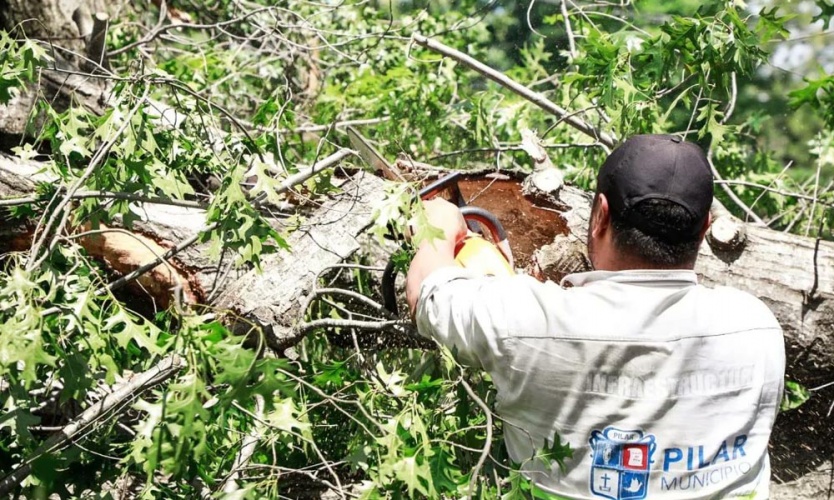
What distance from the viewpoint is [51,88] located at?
392 cm

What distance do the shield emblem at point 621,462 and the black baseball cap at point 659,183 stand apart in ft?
1.66

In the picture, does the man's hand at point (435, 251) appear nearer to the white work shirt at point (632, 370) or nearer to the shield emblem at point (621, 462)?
the white work shirt at point (632, 370)

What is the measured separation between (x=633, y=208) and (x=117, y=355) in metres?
1.54

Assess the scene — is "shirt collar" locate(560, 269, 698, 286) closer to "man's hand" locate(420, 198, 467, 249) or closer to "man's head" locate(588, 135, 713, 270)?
"man's head" locate(588, 135, 713, 270)

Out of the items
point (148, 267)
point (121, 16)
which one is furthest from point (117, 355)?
point (121, 16)

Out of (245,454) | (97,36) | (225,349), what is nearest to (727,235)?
(245,454)

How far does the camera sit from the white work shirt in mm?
2021

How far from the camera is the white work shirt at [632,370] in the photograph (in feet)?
6.63

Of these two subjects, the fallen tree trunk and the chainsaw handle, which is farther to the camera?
the fallen tree trunk

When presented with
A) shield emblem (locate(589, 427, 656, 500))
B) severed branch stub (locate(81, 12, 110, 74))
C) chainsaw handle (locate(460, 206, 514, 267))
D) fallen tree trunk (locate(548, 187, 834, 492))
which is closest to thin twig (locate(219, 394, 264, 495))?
chainsaw handle (locate(460, 206, 514, 267))

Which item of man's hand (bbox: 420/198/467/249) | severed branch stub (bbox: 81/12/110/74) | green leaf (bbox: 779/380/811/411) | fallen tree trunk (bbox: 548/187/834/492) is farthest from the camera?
severed branch stub (bbox: 81/12/110/74)

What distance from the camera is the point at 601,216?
7.17 feet

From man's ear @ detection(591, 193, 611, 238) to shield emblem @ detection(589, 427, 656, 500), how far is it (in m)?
0.51

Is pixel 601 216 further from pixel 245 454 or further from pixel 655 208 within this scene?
pixel 245 454
